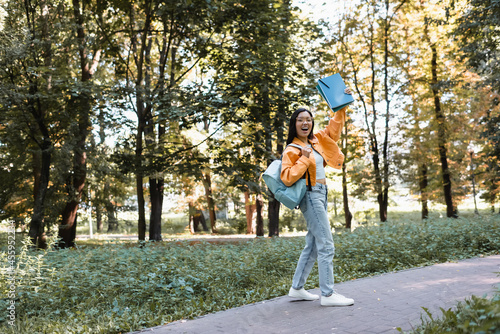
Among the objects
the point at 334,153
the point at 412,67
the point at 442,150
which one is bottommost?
the point at 334,153

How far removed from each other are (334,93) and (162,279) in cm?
347

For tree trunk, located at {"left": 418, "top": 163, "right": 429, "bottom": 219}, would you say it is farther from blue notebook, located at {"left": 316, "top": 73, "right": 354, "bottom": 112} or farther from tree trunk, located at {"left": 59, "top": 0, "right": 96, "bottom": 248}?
blue notebook, located at {"left": 316, "top": 73, "right": 354, "bottom": 112}

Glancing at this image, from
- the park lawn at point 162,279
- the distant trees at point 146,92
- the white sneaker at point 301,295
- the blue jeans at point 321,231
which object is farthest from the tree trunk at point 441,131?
the blue jeans at point 321,231

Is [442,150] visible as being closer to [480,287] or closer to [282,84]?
[282,84]

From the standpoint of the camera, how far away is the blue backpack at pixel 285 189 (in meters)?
4.59

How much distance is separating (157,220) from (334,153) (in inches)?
373

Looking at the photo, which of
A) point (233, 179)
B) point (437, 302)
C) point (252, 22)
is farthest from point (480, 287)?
point (252, 22)

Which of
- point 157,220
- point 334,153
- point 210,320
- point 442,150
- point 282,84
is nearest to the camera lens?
point 210,320

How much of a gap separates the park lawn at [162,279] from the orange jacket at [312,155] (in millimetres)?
1818

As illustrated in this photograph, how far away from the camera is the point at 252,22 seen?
477 inches

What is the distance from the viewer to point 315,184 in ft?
15.4

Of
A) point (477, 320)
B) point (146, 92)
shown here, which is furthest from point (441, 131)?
point (477, 320)

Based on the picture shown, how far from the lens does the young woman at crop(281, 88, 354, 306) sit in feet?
15.1

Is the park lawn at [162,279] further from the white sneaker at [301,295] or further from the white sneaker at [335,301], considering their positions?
the white sneaker at [335,301]
